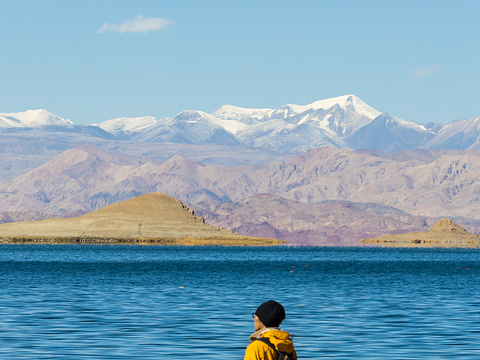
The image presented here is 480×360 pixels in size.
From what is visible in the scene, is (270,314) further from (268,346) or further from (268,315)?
(268,346)

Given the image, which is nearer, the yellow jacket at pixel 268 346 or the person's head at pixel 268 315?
the yellow jacket at pixel 268 346

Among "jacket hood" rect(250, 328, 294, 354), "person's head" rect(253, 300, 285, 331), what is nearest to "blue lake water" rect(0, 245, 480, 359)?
"person's head" rect(253, 300, 285, 331)

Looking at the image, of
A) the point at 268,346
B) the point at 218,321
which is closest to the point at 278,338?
the point at 268,346

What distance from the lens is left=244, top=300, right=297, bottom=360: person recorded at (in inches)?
720

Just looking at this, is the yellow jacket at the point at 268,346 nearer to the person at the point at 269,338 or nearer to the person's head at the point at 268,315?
the person at the point at 269,338

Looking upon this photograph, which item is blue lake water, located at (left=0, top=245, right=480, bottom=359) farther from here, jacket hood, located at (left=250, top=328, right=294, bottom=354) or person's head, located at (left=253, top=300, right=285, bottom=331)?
jacket hood, located at (left=250, top=328, right=294, bottom=354)

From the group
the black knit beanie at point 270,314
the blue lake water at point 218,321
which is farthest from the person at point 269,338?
the blue lake water at point 218,321

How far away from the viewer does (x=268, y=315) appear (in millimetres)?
18625

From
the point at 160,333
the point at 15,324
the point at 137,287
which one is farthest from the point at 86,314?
the point at 137,287

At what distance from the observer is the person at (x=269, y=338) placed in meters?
18.3

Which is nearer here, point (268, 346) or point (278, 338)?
point (268, 346)

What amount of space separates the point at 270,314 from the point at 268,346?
65 centimetres

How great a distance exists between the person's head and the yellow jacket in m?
0.14

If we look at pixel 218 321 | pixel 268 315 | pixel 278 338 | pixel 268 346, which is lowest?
pixel 218 321
